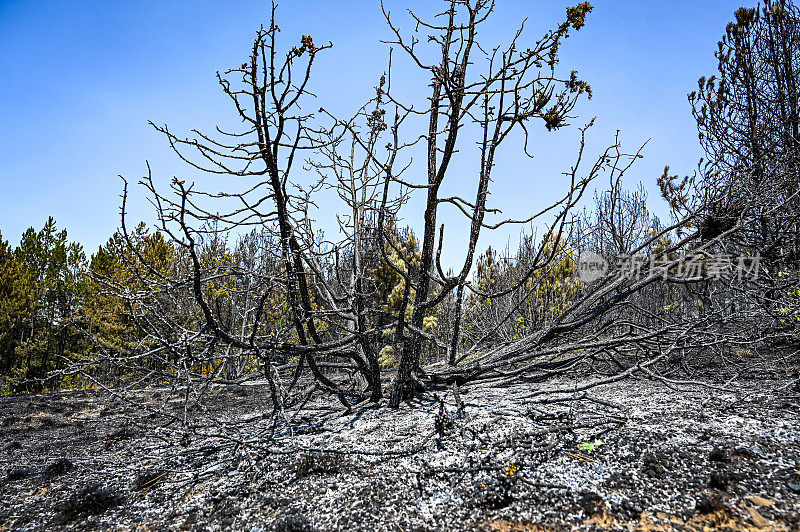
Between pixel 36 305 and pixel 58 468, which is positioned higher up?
pixel 36 305

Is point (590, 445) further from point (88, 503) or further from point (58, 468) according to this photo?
point (58, 468)

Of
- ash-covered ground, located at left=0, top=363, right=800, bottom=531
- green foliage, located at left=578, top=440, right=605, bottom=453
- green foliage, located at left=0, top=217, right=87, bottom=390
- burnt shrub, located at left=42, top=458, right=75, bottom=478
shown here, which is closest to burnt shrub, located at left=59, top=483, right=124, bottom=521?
ash-covered ground, located at left=0, top=363, right=800, bottom=531

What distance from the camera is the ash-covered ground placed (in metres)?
1.46

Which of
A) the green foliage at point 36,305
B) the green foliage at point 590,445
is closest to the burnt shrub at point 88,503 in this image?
the green foliage at point 590,445

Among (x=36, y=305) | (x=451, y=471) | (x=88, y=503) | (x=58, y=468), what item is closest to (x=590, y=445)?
(x=451, y=471)

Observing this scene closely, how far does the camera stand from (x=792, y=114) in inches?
251

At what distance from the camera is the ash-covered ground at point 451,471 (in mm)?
1461

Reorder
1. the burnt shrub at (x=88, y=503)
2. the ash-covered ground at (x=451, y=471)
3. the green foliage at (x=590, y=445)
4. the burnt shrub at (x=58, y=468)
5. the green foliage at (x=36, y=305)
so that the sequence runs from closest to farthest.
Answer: the ash-covered ground at (x=451, y=471) → the burnt shrub at (x=88, y=503) → the green foliage at (x=590, y=445) → the burnt shrub at (x=58, y=468) → the green foliage at (x=36, y=305)

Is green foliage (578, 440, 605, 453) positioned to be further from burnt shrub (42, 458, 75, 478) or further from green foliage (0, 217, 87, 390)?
green foliage (0, 217, 87, 390)

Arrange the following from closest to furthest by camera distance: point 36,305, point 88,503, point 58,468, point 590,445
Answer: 1. point 88,503
2. point 590,445
3. point 58,468
4. point 36,305

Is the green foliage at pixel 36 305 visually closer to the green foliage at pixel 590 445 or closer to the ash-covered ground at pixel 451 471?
the ash-covered ground at pixel 451 471

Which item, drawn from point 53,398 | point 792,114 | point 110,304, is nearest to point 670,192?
point 792,114

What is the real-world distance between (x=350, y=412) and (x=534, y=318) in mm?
4344

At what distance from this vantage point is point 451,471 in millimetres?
1803
